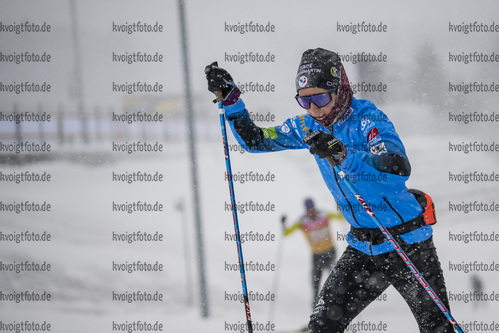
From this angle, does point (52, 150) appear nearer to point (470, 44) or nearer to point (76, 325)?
point (76, 325)

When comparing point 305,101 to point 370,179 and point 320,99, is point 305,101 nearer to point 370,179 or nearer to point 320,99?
point 320,99

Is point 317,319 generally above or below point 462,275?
above

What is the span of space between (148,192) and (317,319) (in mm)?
10514

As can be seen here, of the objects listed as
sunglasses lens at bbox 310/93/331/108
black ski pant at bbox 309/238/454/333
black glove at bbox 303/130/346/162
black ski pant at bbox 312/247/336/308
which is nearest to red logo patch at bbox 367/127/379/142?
black glove at bbox 303/130/346/162

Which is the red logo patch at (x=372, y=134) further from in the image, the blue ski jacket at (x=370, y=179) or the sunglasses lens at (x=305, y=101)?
the sunglasses lens at (x=305, y=101)

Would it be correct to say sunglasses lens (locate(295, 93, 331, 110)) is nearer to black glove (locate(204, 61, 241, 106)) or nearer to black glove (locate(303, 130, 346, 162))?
black glove (locate(303, 130, 346, 162))

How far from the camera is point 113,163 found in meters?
13.4

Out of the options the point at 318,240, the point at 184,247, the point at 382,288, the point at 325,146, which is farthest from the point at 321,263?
the point at 325,146

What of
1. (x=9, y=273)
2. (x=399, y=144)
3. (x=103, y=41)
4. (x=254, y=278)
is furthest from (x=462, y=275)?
(x=103, y=41)

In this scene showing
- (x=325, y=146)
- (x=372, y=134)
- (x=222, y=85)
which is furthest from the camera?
(x=222, y=85)

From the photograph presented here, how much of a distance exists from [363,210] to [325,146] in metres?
0.50

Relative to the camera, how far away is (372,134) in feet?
8.13

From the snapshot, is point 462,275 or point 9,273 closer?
point 9,273

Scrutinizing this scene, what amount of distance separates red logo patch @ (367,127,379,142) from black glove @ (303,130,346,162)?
7.5 inches
